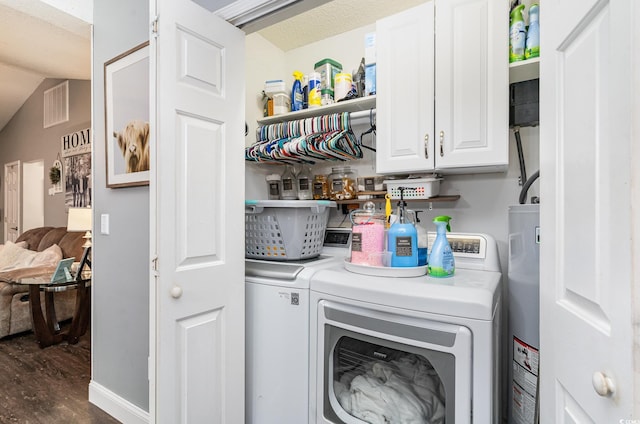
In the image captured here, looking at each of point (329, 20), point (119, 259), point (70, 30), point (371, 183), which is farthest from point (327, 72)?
point (119, 259)

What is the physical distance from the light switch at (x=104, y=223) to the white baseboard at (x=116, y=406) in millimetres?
937

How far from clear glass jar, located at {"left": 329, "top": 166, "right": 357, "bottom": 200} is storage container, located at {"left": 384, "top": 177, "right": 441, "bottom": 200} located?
1.31 ft

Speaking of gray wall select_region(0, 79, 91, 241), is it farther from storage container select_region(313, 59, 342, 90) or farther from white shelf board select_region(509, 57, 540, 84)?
white shelf board select_region(509, 57, 540, 84)

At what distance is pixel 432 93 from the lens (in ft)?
5.45

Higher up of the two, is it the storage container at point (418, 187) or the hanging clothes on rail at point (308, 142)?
the hanging clothes on rail at point (308, 142)

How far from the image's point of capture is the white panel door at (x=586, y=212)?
49cm

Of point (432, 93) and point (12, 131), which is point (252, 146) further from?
point (12, 131)

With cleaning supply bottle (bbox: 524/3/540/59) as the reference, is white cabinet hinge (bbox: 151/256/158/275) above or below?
below

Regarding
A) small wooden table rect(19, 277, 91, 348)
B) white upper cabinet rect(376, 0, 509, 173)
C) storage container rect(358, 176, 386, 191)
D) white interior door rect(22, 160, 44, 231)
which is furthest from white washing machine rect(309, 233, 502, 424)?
white interior door rect(22, 160, 44, 231)

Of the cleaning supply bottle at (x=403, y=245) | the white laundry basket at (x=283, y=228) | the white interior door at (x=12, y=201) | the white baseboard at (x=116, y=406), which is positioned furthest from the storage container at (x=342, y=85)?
the white interior door at (x=12, y=201)

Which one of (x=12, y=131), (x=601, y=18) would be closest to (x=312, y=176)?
(x=601, y=18)

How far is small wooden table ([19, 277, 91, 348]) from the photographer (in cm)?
283

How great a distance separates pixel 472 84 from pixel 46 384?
3.19 meters

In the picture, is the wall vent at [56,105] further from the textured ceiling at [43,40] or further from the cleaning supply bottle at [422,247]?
the cleaning supply bottle at [422,247]
